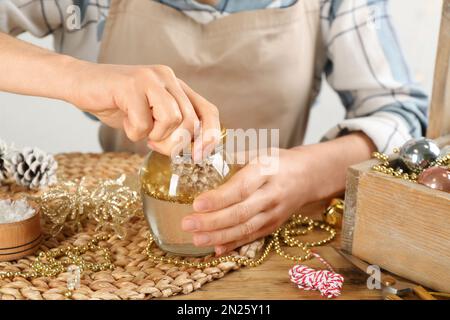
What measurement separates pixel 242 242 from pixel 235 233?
0.06 ft

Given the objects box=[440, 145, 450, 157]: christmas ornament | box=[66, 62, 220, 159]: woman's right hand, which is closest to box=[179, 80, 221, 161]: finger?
box=[66, 62, 220, 159]: woman's right hand

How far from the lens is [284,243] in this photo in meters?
0.57

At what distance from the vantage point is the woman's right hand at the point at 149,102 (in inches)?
18.6

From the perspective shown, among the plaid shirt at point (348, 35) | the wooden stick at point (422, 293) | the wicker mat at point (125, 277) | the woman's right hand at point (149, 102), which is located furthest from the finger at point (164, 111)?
the plaid shirt at point (348, 35)

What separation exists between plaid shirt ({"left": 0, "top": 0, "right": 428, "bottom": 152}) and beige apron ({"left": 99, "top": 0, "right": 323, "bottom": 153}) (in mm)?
17

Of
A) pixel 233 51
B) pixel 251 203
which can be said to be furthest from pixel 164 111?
pixel 233 51

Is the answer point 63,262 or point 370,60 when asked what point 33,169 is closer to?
point 63,262

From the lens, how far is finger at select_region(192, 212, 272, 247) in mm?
516

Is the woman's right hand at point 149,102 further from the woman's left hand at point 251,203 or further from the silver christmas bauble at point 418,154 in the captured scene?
the silver christmas bauble at point 418,154

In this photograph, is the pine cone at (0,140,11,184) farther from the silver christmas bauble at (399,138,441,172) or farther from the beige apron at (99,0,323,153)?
the silver christmas bauble at (399,138,441,172)

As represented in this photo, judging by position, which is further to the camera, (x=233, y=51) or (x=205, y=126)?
(x=233, y=51)

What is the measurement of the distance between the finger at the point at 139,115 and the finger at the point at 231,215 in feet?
0.27

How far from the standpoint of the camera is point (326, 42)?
0.87 metres

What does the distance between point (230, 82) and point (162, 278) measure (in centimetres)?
40
